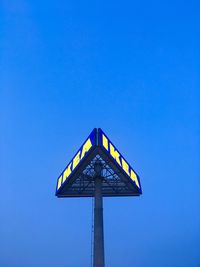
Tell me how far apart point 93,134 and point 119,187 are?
343 inches

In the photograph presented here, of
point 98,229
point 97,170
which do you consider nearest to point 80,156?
point 97,170

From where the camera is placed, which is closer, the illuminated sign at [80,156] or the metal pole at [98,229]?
the metal pole at [98,229]

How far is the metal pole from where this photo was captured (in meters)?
39.3

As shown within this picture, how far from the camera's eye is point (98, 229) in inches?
1592

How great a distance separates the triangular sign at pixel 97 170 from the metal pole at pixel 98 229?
138 centimetres

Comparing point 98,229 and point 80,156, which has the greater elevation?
point 80,156

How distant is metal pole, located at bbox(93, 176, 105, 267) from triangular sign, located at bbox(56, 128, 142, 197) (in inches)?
54.2

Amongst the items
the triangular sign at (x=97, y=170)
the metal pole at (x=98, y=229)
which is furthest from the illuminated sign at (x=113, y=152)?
the metal pole at (x=98, y=229)

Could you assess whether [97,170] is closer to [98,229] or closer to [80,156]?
[80,156]

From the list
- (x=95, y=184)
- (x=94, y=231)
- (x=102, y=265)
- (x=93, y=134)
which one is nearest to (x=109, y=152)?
(x=93, y=134)

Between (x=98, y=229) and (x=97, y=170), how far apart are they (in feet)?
21.0

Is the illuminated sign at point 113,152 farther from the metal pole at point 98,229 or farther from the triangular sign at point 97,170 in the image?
the metal pole at point 98,229

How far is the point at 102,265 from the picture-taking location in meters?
39.1

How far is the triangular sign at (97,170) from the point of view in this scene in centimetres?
4041
